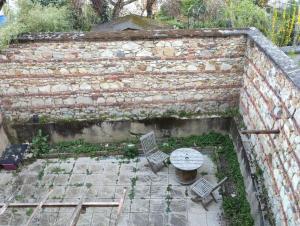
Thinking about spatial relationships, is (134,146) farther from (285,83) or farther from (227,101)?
(285,83)

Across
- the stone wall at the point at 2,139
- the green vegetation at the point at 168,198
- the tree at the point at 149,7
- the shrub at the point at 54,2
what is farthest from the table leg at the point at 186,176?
the shrub at the point at 54,2

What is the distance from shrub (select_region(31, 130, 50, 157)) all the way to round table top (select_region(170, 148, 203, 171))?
3.16 meters

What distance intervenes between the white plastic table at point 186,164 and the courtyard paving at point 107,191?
0.20 meters

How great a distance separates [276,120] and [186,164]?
215 cm

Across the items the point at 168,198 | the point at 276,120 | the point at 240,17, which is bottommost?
the point at 168,198

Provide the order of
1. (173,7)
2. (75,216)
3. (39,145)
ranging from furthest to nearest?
(173,7)
(39,145)
(75,216)

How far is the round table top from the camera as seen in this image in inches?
259

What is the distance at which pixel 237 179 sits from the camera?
6625 millimetres

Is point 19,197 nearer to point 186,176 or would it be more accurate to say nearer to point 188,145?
point 186,176

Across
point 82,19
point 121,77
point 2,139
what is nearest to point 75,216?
point 121,77

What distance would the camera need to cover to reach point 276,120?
520cm

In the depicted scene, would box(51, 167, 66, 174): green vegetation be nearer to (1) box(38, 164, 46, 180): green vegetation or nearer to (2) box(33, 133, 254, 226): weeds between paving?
(1) box(38, 164, 46, 180): green vegetation

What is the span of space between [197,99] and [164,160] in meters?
1.62

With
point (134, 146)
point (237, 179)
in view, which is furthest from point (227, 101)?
point (134, 146)
